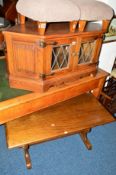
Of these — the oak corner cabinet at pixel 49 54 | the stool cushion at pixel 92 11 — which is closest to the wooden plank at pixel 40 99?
the oak corner cabinet at pixel 49 54

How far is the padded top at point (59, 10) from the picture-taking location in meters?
0.84

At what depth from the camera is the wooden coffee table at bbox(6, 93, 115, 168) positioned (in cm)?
112

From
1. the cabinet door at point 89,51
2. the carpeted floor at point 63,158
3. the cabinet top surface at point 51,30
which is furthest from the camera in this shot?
the carpeted floor at point 63,158

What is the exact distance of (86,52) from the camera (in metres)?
1.24

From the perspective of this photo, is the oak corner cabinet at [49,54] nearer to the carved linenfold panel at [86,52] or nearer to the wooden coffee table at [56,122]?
the carved linenfold panel at [86,52]

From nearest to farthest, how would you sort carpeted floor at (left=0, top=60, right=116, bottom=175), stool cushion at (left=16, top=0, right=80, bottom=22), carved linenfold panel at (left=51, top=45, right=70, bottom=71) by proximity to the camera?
stool cushion at (left=16, top=0, right=80, bottom=22)
carved linenfold panel at (left=51, top=45, right=70, bottom=71)
carpeted floor at (left=0, top=60, right=116, bottom=175)

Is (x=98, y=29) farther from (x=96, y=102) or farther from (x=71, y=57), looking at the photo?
(x=96, y=102)

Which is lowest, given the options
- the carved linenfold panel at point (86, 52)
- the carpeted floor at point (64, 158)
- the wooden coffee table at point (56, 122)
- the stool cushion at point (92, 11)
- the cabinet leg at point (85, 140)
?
the carpeted floor at point (64, 158)

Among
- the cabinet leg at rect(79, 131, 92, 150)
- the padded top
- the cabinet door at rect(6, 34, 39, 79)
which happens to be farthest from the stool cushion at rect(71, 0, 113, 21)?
the cabinet leg at rect(79, 131, 92, 150)

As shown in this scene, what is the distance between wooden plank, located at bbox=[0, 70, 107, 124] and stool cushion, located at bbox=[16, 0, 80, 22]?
49 centimetres

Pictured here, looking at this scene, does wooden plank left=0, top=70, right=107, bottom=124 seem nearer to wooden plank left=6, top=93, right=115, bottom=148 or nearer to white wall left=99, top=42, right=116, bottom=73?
wooden plank left=6, top=93, right=115, bottom=148

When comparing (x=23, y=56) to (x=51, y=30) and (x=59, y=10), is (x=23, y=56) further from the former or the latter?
(x=59, y=10)

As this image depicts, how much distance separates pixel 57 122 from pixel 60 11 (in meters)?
0.77

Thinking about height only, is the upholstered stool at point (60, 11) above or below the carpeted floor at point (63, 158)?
above
